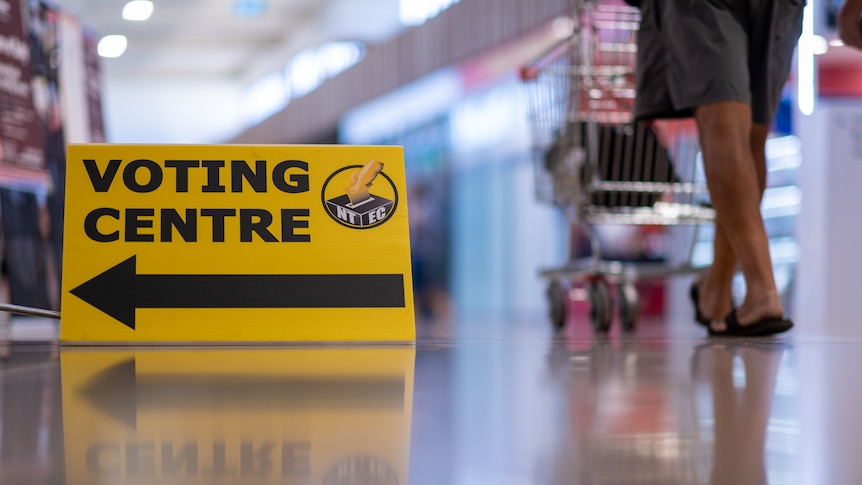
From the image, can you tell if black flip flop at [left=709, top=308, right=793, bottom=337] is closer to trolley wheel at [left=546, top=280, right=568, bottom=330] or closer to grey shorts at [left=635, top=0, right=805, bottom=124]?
grey shorts at [left=635, top=0, right=805, bottom=124]

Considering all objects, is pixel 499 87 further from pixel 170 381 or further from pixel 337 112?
pixel 170 381

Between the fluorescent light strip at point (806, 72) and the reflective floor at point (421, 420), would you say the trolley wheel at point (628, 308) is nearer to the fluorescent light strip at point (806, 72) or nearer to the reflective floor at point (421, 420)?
the reflective floor at point (421, 420)

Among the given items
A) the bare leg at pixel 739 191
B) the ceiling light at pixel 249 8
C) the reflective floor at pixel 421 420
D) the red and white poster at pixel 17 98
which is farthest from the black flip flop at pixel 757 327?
the ceiling light at pixel 249 8

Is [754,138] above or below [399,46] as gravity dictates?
below

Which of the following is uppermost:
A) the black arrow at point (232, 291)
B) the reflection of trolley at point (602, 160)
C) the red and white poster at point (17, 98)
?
the red and white poster at point (17, 98)

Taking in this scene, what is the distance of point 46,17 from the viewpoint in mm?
5324

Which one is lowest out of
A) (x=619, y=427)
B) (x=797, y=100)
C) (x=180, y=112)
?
(x=619, y=427)

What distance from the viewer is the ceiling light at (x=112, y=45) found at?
1752cm

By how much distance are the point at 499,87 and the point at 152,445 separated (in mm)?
11464

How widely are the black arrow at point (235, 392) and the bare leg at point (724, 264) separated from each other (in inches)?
64.9

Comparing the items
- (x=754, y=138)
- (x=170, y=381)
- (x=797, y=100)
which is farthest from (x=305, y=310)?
(x=797, y=100)

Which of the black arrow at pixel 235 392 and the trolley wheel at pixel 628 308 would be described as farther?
the trolley wheel at pixel 628 308

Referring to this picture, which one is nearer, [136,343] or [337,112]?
[136,343]

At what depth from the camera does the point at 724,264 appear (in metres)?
2.81
